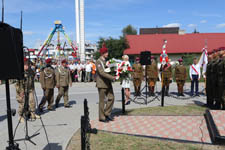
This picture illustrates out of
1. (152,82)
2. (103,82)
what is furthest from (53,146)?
(152,82)

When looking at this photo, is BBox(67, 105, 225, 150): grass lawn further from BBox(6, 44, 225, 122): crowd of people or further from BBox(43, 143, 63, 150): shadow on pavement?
BBox(6, 44, 225, 122): crowd of people

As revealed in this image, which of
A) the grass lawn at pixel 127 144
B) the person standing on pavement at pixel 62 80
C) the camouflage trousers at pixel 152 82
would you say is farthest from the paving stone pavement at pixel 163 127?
the camouflage trousers at pixel 152 82

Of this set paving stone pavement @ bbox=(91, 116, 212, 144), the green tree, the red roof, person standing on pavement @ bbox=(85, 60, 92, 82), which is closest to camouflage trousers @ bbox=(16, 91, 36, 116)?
paving stone pavement @ bbox=(91, 116, 212, 144)

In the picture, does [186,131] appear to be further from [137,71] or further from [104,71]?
[137,71]

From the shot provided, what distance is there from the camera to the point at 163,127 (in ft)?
18.8

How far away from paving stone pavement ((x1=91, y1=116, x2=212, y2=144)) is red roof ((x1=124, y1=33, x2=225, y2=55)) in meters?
33.1

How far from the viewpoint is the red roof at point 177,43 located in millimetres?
39500

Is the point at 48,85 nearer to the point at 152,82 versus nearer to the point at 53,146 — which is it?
the point at 53,146

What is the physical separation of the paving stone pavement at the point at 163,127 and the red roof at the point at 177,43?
3309 centimetres

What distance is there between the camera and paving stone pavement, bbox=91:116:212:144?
16.8 feet

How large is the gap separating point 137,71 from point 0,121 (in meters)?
6.68

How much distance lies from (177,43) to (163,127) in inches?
1508

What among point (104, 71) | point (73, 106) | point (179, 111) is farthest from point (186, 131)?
point (73, 106)

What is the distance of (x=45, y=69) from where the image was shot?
7914mm
